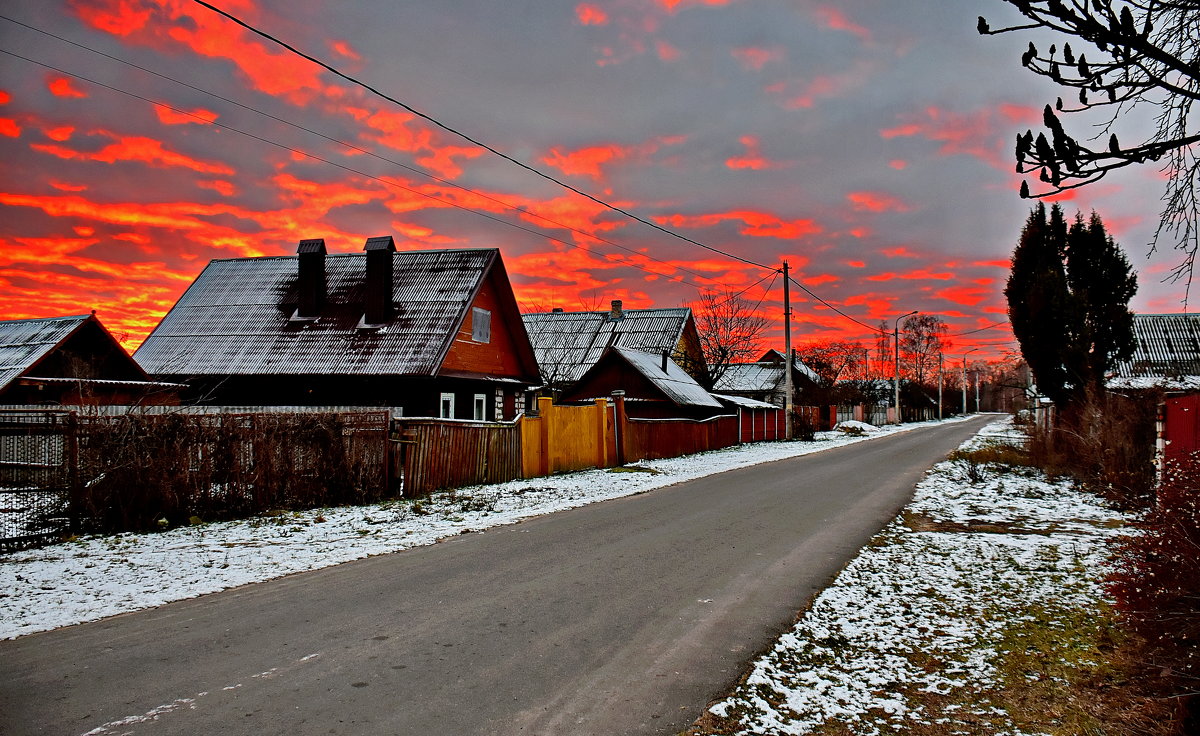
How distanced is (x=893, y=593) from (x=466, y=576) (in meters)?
4.24

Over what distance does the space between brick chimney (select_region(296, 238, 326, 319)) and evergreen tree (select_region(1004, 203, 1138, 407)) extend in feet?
74.6

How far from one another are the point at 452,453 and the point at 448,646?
1008 centimetres

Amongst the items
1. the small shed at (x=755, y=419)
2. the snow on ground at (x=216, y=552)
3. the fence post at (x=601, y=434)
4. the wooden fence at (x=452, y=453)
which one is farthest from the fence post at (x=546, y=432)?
the small shed at (x=755, y=419)

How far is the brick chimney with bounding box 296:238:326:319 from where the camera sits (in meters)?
25.3

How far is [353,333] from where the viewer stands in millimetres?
23969

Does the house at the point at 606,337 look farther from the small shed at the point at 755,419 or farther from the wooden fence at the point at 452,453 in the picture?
the wooden fence at the point at 452,453

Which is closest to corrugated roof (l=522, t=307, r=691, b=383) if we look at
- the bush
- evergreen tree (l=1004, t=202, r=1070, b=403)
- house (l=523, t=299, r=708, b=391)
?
house (l=523, t=299, r=708, b=391)

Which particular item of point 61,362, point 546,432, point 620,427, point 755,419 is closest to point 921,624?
point 546,432

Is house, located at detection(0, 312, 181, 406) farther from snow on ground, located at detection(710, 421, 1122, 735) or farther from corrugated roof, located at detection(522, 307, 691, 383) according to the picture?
corrugated roof, located at detection(522, 307, 691, 383)

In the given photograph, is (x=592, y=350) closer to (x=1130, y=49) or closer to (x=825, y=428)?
(x=825, y=428)

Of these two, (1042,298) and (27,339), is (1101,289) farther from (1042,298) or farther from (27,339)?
(27,339)

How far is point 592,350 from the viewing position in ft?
148

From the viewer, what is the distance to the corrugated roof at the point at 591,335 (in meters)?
44.4

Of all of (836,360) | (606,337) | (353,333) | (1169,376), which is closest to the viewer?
(1169,376)
